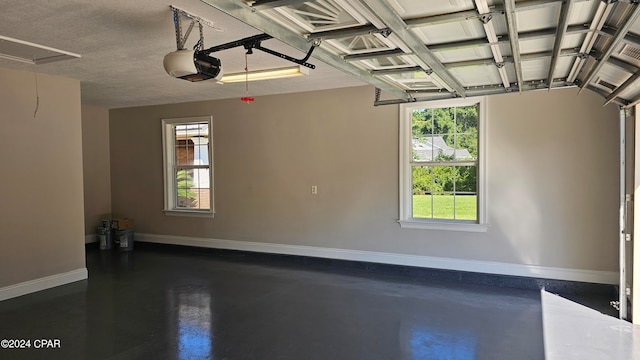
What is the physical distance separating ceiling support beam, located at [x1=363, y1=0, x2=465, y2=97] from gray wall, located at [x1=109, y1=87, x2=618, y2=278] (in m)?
2.15

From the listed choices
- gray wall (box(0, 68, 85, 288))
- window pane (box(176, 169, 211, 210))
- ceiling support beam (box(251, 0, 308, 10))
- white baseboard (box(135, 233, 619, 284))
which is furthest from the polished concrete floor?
ceiling support beam (box(251, 0, 308, 10))

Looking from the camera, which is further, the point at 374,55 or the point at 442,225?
the point at 442,225

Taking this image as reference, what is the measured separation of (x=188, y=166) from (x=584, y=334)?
5937 mm

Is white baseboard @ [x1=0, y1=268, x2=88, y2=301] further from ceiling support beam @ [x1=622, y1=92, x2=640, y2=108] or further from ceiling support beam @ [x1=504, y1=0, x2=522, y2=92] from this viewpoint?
ceiling support beam @ [x1=622, y1=92, x2=640, y2=108]

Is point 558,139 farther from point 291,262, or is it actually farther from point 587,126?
point 291,262

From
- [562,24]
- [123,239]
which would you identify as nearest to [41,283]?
[123,239]

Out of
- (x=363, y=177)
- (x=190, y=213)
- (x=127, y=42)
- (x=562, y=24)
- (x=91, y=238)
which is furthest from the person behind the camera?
(x=91, y=238)

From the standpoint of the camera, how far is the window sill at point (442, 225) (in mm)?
4980

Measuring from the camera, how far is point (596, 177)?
4.45 m

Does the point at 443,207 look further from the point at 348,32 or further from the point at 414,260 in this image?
the point at 348,32

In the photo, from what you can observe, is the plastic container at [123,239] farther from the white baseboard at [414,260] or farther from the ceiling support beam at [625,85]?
the ceiling support beam at [625,85]

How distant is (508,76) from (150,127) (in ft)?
19.8

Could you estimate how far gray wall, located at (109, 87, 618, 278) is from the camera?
4.50m

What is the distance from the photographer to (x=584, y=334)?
11.4ft
